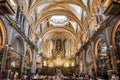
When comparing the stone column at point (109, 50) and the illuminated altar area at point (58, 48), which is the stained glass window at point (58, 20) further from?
the stone column at point (109, 50)

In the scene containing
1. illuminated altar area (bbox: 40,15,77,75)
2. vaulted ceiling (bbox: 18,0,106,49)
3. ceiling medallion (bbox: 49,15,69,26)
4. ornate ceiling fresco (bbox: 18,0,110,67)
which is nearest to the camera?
ornate ceiling fresco (bbox: 18,0,110,67)

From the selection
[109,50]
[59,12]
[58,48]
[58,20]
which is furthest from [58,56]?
[109,50]

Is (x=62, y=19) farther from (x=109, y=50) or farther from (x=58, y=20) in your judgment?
(x=109, y=50)

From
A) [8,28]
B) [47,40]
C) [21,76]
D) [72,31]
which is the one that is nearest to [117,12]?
[8,28]

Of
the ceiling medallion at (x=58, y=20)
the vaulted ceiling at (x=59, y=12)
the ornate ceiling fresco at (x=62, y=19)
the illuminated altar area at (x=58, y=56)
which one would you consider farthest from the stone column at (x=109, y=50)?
the illuminated altar area at (x=58, y=56)

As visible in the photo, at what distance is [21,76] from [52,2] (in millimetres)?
11663

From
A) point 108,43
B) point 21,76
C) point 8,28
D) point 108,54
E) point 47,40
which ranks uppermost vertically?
point 47,40

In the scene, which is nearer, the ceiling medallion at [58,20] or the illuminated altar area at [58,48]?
the ceiling medallion at [58,20]

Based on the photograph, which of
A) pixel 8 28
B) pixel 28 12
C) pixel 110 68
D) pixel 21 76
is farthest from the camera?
pixel 28 12

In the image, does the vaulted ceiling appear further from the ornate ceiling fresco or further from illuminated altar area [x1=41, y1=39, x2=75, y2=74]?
illuminated altar area [x1=41, y1=39, x2=75, y2=74]

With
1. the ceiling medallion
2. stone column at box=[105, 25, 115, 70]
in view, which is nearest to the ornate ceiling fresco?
the ceiling medallion

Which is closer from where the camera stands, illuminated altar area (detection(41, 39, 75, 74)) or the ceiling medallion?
the ceiling medallion

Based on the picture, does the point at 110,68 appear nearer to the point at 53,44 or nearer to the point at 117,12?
the point at 117,12

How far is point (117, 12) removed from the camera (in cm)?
1118
